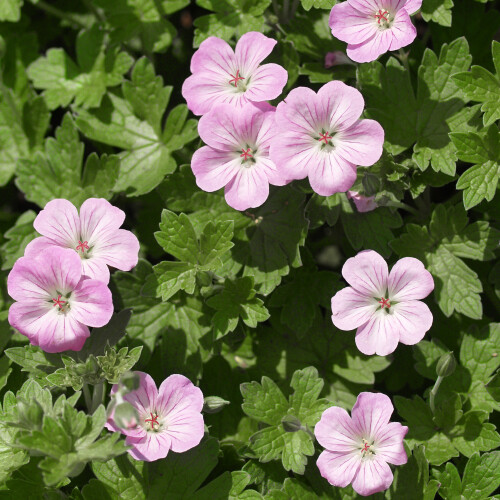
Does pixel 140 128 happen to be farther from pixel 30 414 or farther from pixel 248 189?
pixel 30 414

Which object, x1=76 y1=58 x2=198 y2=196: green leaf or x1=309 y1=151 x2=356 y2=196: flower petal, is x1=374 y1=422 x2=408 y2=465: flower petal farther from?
x1=76 y1=58 x2=198 y2=196: green leaf

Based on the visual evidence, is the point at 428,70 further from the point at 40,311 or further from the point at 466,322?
the point at 40,311

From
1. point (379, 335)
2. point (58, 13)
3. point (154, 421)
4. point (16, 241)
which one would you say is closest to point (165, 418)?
point (154, 421)

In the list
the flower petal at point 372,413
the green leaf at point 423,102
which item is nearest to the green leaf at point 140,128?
the green leaf at point 423,102

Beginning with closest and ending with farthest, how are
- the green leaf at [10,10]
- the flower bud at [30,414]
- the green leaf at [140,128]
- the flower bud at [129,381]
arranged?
the flower bud at [129,381], the flower bud at [30,414], the green leaf at [140,128], the green leaf at [10,10]

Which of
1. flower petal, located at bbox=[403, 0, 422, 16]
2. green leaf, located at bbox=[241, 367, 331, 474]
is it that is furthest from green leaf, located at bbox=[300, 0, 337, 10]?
green leaf, located at bbox=[241, 367, 331, 474]

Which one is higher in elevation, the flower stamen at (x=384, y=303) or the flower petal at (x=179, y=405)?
the flower stamen at (x=384, y=303)

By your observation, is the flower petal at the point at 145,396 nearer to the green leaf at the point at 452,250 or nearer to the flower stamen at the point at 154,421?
the flower stamen at the point at 154,421
